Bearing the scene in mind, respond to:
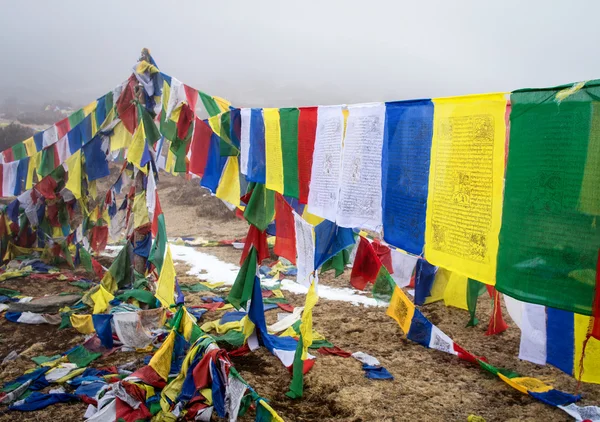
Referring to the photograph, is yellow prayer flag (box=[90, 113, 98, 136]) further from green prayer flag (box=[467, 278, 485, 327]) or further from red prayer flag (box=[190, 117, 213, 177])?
green prayer flag (box=[467, 278, 485, 327])

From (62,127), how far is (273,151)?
683cm

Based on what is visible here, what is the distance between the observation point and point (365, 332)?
22.0 ft

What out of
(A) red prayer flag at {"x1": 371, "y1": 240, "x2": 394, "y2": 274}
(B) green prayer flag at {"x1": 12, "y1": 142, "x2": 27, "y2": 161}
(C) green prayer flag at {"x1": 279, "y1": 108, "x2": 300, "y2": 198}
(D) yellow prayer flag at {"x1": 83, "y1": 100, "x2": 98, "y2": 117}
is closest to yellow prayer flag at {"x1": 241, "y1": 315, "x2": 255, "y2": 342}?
(C) green prayer flag at {"x1": 279, "y1": 108, "x2": 300, "y2": 198}

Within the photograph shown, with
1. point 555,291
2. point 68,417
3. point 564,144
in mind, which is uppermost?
point 564,144

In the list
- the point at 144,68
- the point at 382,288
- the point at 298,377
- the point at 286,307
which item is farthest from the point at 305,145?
the point at 144,68

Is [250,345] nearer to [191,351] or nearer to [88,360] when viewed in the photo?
[191,351]

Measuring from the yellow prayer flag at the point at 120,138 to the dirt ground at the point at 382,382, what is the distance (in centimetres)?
297

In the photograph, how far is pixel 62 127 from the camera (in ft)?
32.1

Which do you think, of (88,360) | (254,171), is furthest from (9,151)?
(254,171)

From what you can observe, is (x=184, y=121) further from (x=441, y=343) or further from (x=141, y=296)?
(x=441, y=343)

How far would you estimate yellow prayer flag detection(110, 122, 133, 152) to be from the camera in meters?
7.84

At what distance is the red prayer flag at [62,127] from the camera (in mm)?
9656

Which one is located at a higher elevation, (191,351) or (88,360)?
(191,351)

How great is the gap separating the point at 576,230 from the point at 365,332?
4.74 meters
